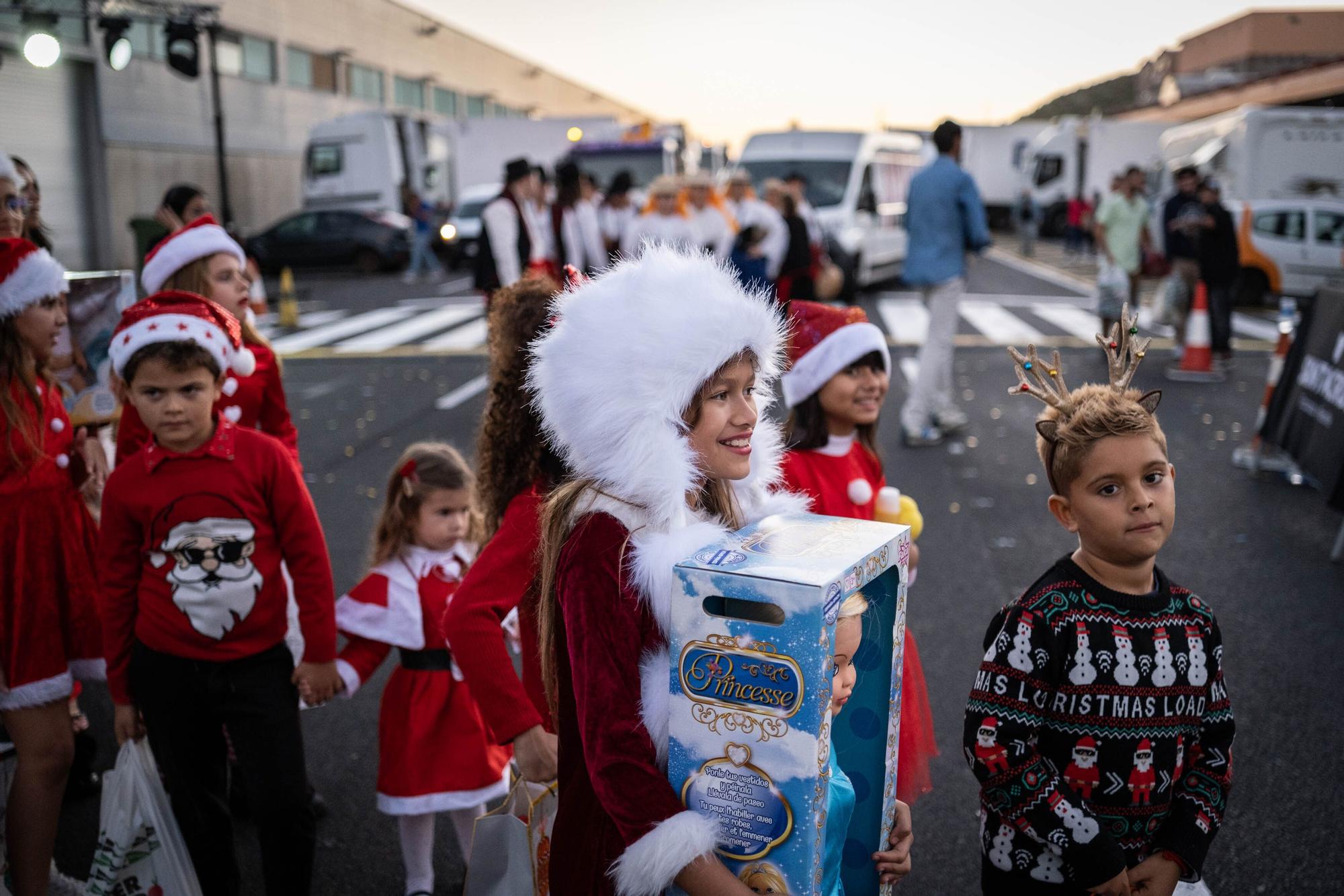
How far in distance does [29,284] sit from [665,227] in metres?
8.44

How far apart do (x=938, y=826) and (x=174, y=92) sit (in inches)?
1157

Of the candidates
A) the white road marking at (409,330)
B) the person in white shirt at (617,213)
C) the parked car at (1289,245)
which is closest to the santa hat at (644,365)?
the white road marking at (409,330)

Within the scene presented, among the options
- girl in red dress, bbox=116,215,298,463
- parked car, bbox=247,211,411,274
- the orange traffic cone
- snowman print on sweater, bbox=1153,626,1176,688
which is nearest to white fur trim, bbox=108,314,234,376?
girl in red dress, bbox=116,215,298,463

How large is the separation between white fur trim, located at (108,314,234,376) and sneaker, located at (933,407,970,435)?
263 inches

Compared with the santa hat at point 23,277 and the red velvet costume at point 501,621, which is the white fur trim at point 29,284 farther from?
the red velvet costume at point 501,621

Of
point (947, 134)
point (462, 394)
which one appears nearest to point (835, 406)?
point (947, 134)

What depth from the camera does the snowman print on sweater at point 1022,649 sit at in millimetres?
2115

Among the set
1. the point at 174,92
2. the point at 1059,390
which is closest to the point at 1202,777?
the point at 1059,390

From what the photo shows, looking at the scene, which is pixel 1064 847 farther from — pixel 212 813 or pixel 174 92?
pixel 174 92

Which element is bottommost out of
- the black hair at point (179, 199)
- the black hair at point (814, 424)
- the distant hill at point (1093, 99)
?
the black hair at point (814, 424)

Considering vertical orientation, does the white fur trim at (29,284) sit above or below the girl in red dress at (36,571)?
above

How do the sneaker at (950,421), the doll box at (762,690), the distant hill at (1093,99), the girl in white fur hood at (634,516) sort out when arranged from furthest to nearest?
the distant hill at (1093,99)
the sneaker at (950,421)
the girl in white fur hood at (634,516)
the doll box at (762,690)

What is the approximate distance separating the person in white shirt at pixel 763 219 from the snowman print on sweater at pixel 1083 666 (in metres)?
8.79

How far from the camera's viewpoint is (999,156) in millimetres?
39938
